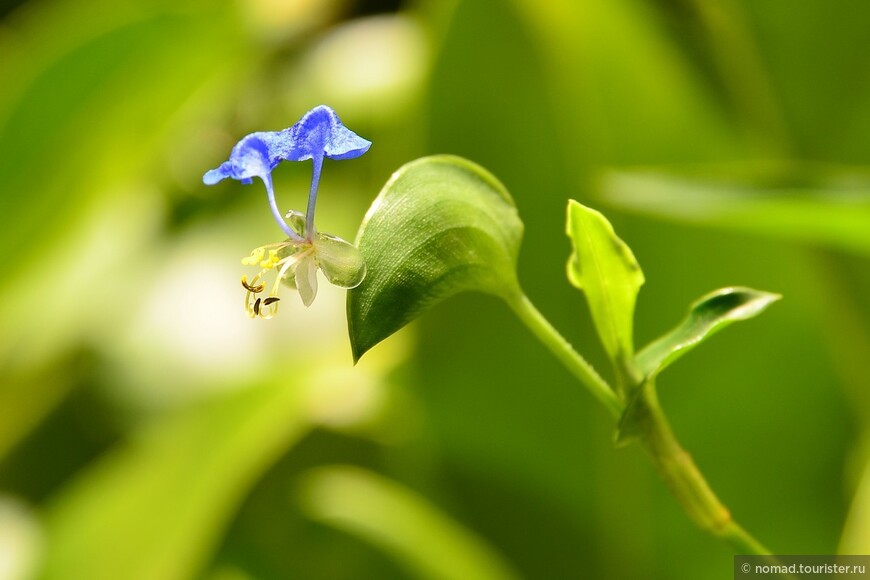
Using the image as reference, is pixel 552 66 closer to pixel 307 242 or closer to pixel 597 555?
pixel 597 555

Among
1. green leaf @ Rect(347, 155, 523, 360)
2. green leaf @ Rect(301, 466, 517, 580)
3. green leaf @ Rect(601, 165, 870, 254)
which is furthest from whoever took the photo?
green leaf @ Rect(301, 466, 517, 580)

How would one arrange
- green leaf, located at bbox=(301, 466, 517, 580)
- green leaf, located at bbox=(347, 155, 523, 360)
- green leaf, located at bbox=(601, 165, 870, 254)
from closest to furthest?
green leaf, located at bbox=(347, 155, 523, 360)
green leaf, located at bbox=(601, 165, 870, 254)
green leaf, located at bbox=(301, 466, 517, 580)

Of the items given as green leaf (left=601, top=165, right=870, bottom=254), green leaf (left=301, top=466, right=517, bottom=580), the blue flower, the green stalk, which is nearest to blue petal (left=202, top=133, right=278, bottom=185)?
the blue flower

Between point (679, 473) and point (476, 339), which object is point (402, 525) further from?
point (679, 473)

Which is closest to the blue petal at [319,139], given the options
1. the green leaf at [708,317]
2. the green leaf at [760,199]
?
the green leaf at [708,317]

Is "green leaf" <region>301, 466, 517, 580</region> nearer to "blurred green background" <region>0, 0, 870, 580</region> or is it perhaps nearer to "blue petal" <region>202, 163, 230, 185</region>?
"blurred green background" <region>0, 0, 870, 580</region>

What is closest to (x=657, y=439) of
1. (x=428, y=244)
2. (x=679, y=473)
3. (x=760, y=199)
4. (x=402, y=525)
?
(x=679, y=473)
